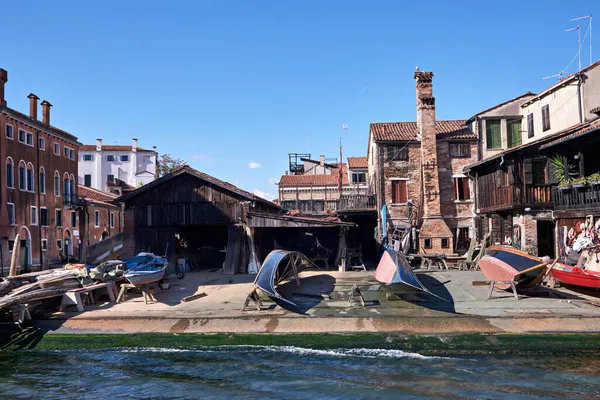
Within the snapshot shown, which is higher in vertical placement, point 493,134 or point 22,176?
point 493,134

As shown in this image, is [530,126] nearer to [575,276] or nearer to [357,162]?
[575,276]

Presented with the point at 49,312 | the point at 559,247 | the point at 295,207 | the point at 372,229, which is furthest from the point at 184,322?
the point at 295,207

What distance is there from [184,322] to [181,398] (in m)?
4.42

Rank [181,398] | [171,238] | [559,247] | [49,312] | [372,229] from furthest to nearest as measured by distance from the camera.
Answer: [372,229] → [171,238] → [559,247] → [49,312] → [181,398]

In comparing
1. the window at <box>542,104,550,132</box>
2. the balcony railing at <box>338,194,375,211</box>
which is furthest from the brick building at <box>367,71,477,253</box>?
the window at <box>542,104,550,132</box>

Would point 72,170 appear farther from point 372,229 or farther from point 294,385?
point 294,385

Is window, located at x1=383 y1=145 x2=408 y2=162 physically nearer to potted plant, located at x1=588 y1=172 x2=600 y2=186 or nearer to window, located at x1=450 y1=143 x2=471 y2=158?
window, located at x1=450 y1=143 x2=471 y2=158

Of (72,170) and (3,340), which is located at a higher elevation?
(72,170)

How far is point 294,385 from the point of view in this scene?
34.0ft

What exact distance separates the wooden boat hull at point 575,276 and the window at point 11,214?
2894 cm

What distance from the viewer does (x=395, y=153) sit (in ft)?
91.2

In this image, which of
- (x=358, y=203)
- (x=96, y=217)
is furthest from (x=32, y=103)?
(x=358, y=203)

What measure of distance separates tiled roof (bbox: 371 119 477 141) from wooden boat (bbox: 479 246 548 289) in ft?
39.9

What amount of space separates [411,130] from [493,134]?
4782 mm
